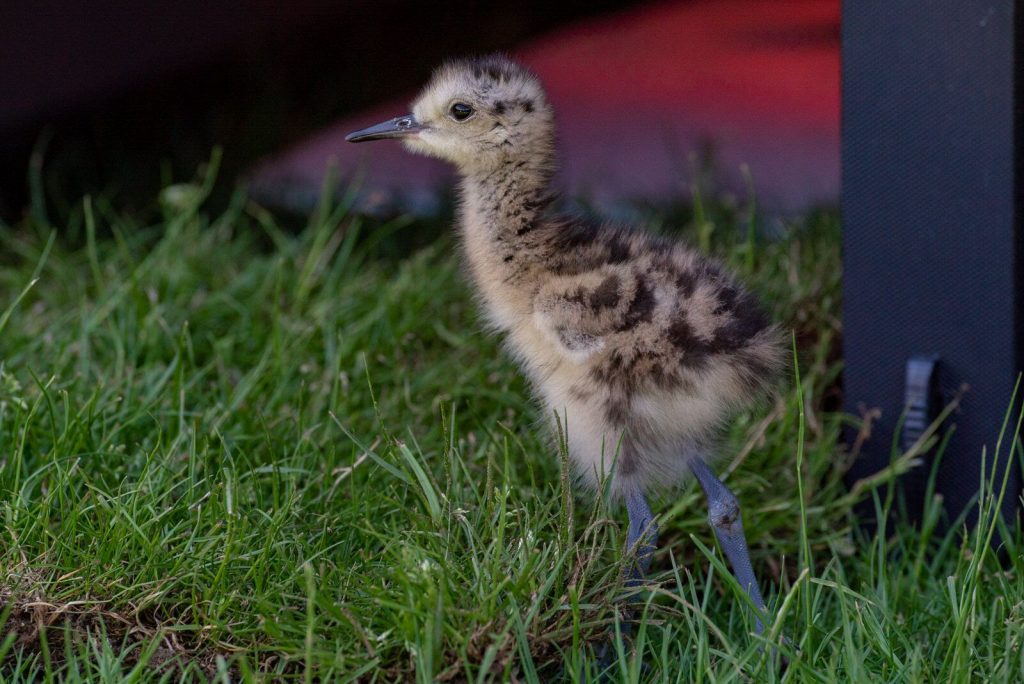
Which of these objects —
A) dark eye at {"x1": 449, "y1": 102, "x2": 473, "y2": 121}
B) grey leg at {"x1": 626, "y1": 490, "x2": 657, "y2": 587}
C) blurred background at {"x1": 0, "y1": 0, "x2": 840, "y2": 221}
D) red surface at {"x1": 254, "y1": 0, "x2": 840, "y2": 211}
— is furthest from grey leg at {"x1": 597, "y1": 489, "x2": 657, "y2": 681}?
red surface at {"x1": 254, "y1": 0, "x2": 840, "y2": 211}

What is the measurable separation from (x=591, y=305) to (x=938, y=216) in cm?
84

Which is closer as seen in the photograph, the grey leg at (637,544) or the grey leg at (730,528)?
the grey leg at (637,544)

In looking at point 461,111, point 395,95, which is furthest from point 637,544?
point 395,95

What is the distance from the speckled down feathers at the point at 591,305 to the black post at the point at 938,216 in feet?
1.70

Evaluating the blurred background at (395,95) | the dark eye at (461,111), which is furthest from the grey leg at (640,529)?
the blurred background at (395,95)

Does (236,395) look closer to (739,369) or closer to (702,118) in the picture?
(739,369)

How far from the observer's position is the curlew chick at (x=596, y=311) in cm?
168

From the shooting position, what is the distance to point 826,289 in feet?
9.11

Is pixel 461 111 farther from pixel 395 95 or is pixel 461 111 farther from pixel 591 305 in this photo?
pixel 395 95

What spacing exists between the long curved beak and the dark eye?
0.25 feet

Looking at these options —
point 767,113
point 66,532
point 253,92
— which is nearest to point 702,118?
point 767,113

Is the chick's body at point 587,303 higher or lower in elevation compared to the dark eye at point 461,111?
lower

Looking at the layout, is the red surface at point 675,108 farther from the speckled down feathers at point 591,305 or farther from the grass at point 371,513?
the speckled down feathers at point 591,305

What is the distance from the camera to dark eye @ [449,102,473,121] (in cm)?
187
